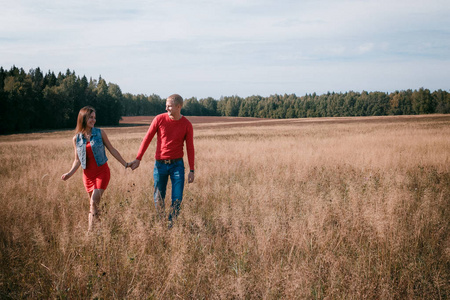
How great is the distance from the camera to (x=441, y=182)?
6.92 metres

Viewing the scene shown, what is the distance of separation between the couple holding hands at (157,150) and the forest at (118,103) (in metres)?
56.4

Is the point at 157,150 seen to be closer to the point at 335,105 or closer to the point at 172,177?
the point at 172,177

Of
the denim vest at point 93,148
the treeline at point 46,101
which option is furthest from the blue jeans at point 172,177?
the treeline at point 46,101

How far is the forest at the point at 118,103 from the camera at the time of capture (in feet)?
172

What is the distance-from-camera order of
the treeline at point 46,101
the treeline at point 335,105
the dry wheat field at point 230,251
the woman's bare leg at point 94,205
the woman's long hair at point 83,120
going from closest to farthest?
the dry wheat field at point 230,251
the woman's bare leg at point 94,205
the woman's long hair at point 83,120
the treeline at point 46,101
the treeline at point 335,105

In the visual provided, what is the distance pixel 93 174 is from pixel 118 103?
83.7 m

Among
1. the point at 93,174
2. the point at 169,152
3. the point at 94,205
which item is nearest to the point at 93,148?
the point at 93,174

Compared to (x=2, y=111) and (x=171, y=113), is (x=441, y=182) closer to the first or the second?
(x=171, y=113)

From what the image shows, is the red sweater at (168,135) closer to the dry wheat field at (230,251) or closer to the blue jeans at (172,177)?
→ the blue jeans at (172,177)

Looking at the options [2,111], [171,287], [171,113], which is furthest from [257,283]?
[2,111]

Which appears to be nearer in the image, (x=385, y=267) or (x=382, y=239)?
(x=385, y=267)

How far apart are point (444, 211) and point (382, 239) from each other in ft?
7.22

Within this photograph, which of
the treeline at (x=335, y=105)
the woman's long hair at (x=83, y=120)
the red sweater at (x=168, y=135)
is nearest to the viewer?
the woman's long hair at (x=83, y=120)

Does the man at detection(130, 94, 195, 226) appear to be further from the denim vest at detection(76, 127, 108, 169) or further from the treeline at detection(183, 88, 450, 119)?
the treeline at detection(183, 88, 450, 119)
